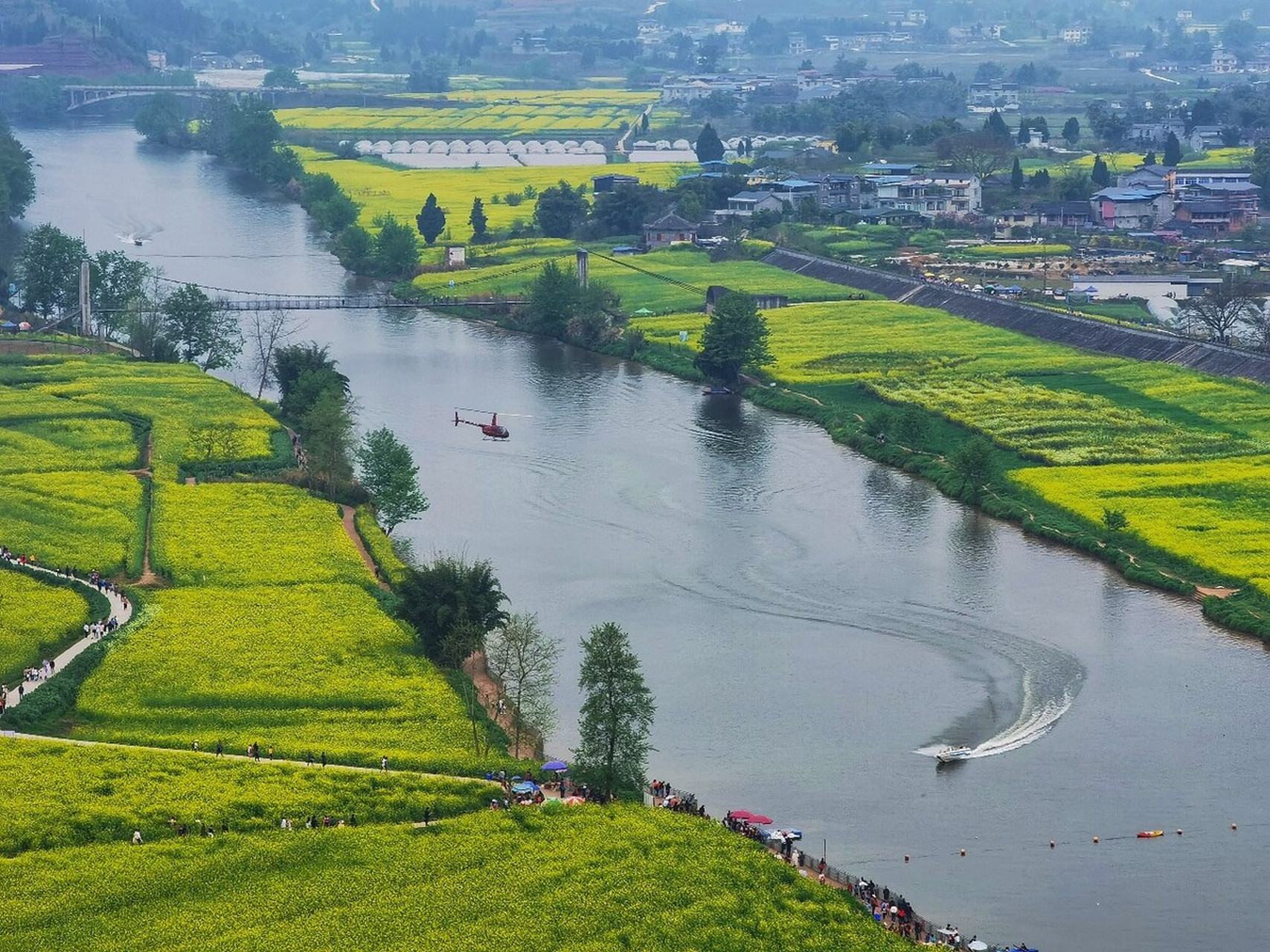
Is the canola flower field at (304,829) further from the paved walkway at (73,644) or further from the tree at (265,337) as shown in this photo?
the tree at (265,337)

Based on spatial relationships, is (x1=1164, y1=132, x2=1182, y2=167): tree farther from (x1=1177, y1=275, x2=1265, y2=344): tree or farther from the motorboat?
the motorboat

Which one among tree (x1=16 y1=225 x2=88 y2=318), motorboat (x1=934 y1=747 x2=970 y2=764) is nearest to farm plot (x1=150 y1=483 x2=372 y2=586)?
motorboat (x1=934 y1=747 x2=970 y2=764)

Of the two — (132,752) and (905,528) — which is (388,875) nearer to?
(132,752)

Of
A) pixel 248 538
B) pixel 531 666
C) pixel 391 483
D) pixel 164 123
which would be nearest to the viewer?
pixel 531 666

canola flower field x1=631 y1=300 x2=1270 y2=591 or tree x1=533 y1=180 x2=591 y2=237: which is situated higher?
tree x1=533 y1=180 x2=591 y2=237

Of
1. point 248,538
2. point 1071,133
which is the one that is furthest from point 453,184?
point 248,538

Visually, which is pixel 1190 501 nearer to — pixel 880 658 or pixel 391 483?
pixel 880 658
